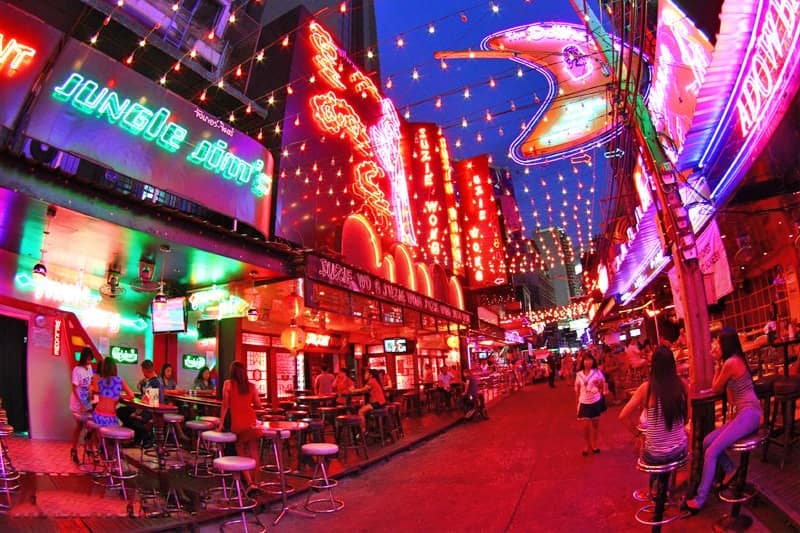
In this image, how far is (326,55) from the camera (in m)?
18.5

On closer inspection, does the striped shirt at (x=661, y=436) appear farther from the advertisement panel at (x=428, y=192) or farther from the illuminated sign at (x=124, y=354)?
the advertisement panel at (x=428, y=192)

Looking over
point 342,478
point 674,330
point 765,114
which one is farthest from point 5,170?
point 674,330

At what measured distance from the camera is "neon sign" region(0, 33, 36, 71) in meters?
6.85

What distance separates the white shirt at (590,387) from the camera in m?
9.30

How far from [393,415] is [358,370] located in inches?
389

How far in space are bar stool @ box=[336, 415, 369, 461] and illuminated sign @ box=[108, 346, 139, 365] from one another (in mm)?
5767

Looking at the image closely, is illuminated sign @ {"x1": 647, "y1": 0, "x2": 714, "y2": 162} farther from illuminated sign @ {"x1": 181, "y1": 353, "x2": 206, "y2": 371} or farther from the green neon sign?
illuminated sign @ {"x1": 181, "y1": 353, "x2": 206, "y2": 371}

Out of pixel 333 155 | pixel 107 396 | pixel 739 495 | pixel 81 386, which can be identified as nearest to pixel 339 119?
pixel 333 155

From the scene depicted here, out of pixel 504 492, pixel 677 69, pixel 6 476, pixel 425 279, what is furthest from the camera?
pixel 425 279

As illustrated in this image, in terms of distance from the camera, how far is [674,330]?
69.4 feet

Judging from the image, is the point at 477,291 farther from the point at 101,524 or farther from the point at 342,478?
the point at 101,524

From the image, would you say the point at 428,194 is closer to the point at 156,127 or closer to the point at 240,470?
the point at 156,127

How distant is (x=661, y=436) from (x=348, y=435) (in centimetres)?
811

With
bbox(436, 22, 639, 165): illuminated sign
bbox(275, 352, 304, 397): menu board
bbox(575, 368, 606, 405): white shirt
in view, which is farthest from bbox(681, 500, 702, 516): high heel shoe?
bbox(275, 352, 304, 397): menu board
